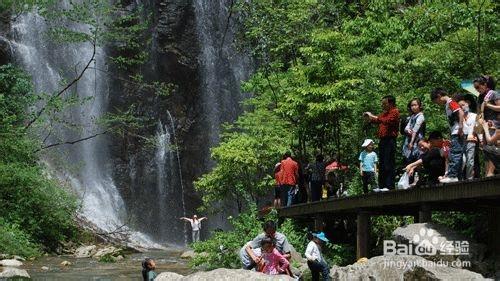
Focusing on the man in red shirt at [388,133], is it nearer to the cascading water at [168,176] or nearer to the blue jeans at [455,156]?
the blue jeans at [455,156]

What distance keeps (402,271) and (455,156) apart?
185 centimetres

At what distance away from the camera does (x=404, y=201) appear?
32.7ft

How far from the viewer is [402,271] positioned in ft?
25.3

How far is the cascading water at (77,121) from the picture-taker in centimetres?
2902

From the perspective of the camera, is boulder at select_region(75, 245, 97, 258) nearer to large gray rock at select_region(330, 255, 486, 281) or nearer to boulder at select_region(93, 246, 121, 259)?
boulder at select_region(93, 246, 121, 259)

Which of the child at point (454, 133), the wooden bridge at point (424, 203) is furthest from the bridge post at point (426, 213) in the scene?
the child at point (454, 133)

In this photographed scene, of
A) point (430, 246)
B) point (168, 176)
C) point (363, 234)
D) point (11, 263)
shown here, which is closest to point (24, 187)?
point (11, 263)

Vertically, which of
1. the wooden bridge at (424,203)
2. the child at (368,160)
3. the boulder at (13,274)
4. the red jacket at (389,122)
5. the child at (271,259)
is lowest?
the boulder at (13,274)

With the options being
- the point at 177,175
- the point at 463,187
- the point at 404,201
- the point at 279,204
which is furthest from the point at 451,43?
the point at 177,175

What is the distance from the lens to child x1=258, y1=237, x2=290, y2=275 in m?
8.17

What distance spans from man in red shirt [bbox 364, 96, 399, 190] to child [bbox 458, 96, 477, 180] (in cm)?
159

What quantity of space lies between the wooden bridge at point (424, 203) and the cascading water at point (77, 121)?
1655 centimetres

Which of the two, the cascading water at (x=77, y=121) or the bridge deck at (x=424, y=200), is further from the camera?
the cascading water at (x=77, y=121)

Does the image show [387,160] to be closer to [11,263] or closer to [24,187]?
[11,263]
